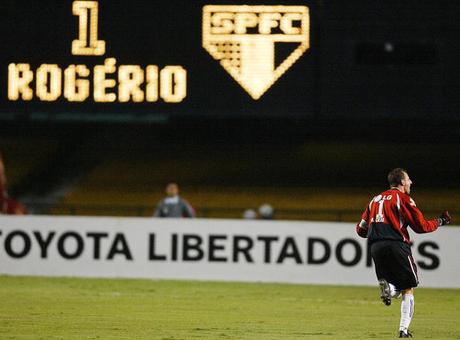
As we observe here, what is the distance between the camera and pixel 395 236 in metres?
7.81

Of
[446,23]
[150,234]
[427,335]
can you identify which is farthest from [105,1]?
[427,335]

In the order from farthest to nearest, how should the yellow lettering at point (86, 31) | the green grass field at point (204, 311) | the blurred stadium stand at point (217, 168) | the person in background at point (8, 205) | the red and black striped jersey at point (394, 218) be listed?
the blurred stadium stand at point (217, 168)
the person in background at point (8, 205)
the yellow lettering at point (86, 31)
the green grass field at point (204, 311)
the red and black striped jersey at point (394, 218)

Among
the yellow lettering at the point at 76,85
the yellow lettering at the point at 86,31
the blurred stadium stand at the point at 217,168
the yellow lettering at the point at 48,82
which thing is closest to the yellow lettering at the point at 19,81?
the yellow lettering at the point at 48,82

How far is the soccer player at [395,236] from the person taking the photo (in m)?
7.73

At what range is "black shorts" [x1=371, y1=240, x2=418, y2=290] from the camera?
25.5 ft

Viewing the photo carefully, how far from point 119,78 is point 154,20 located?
0.87m

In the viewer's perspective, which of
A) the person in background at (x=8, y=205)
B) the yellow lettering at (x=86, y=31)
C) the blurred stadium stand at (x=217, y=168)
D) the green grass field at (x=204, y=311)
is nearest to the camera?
the green grass field at (x=204, y=311)

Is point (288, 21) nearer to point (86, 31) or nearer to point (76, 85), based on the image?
point (86, 31)

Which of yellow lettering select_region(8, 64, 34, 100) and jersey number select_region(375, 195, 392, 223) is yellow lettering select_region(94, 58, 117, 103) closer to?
yellow lettering select_region(8, 64, 34, 100)

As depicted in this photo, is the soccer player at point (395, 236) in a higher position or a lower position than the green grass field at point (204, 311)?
higher

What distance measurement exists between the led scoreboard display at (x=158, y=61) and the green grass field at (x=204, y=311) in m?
2.13

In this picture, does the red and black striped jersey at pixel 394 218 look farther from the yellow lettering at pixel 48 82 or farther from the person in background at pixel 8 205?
the person in background at pixel 8 205

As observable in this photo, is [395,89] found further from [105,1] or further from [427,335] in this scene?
[427,335]

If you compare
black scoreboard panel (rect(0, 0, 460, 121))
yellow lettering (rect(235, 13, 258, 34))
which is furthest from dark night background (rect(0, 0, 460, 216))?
yellow lettering (rect(235, 13, 258, 34))
